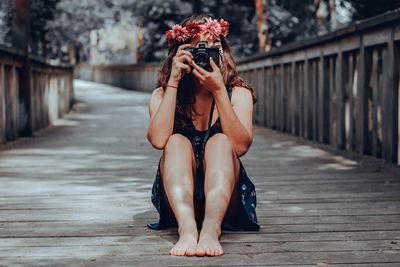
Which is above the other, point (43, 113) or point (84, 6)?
point (84, 6)

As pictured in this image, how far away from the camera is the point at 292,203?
5191 millimetres

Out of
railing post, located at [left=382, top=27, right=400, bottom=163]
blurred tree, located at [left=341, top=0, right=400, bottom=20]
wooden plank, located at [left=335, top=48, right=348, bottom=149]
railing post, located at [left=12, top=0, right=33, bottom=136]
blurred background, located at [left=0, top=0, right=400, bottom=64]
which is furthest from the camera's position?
blurred background, located at [left=0, top=0, right=400, bottom=64]

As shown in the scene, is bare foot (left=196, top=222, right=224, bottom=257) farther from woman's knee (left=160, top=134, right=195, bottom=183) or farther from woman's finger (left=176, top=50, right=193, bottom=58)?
woman's finger (left=176, top=50, right=193, bottom=58)

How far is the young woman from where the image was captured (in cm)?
395

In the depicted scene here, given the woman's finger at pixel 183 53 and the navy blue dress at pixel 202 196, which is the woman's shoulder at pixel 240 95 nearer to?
the navy blue dress at pixel 202 196

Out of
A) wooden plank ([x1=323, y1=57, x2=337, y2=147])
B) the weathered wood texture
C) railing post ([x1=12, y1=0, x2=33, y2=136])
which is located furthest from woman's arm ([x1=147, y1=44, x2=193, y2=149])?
the weathered wood texture

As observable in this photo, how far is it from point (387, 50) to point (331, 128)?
213 cm

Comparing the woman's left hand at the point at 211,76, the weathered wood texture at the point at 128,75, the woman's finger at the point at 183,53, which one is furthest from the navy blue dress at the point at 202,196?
the weathered wood texture at the point at 128,75

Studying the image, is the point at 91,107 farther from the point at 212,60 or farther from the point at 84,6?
the point at 84,6

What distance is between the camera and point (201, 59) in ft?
13.1

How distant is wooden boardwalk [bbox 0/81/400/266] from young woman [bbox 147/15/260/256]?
149 mm

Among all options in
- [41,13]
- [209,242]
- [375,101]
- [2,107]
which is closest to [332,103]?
[375,101]

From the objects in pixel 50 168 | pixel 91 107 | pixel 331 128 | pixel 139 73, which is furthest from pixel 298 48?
pixel 139 73

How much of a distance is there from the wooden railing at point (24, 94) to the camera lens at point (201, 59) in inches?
213
